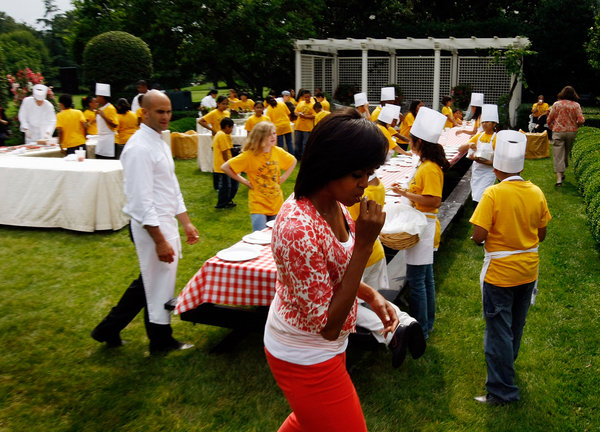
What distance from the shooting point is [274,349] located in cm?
190

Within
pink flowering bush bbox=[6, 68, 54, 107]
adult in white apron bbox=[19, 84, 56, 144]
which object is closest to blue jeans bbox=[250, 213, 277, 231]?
adult in white apron bbox=[19, 84, 56, 144]

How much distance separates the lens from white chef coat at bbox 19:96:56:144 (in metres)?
10.7

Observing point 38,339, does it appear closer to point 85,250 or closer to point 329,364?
point 85,250

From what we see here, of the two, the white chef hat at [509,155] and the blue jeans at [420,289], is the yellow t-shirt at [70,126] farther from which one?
the white chef hat at [509,155]

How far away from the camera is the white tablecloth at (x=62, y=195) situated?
7.50 metres

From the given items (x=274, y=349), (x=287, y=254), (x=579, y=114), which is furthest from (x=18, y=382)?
(x=579, y=114)

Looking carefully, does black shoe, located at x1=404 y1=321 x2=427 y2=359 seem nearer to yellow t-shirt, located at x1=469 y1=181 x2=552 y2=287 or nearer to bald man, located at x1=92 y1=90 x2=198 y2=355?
yellow t-shirt, located at x1=469 y1=181 x2=552 y2=287

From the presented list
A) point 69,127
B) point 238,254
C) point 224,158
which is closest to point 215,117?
point 224,158

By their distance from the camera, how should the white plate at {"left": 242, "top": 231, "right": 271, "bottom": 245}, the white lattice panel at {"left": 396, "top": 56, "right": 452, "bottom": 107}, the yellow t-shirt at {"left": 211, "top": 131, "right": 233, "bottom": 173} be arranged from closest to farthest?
the white plate at {"left": 242, "top": 231, "right": 271, "bottom": 245} < the yellow t-shirt at {"left": 211, "top": 131, "right": 233, "bottom": 173} < the white lattice panel at {"left": 396, "top": 56, "right": 452, "bottom": 107}

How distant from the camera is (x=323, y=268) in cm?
170

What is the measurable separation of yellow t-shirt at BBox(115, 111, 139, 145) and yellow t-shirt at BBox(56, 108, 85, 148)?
0.69 meters

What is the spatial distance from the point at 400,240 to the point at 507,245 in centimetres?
88

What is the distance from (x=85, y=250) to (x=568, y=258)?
6311 mm

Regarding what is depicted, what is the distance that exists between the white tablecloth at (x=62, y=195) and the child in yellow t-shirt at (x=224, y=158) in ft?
5.55
